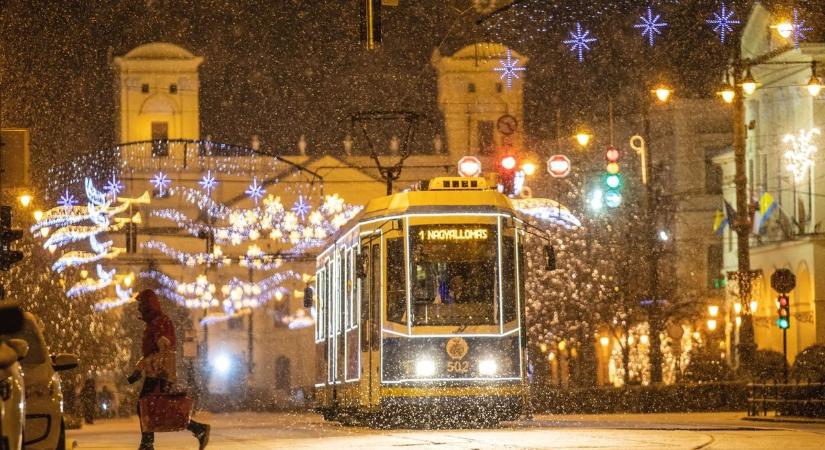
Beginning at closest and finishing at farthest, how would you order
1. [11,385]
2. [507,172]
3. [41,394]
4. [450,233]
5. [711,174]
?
[11,385] < [41,394] < [450,233] < [507,172] < [711,174]

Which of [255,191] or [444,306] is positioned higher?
[255,191]

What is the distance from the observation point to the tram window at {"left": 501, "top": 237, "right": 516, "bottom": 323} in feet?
77.3

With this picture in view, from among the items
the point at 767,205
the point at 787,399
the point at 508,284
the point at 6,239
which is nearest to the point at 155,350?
the point at 6,239

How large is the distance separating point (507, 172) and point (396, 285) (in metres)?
6.25

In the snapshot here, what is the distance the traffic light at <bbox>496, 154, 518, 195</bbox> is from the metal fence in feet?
19.0

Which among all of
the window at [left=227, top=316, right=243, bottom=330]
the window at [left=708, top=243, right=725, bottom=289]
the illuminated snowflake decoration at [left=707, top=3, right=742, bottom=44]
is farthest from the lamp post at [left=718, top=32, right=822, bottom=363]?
the window at [left=227, top=316, right=243, bottom=330]

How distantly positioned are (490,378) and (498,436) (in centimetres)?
317

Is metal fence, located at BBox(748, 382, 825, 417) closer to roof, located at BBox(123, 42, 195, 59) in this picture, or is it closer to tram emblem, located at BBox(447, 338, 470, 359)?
tram emblem, located at BBox(447, 338, 470, 359)

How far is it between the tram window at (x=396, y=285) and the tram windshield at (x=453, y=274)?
17cm

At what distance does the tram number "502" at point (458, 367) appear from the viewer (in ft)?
76.6

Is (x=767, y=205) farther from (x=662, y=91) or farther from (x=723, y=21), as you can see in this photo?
(x=723, y=21)

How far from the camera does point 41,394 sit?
43.3 ft

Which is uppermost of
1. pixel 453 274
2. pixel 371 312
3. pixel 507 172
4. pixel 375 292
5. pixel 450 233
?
pixel 507 172

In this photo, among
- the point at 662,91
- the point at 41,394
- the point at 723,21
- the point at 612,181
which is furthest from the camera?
the point at 662,91
